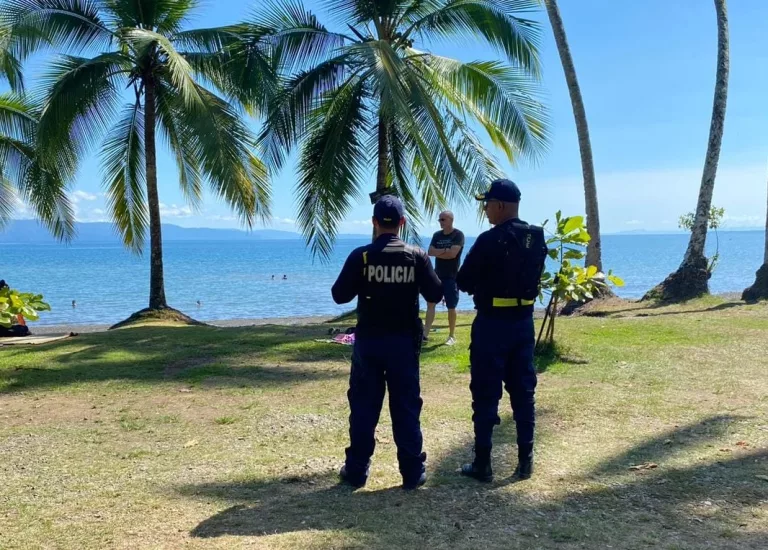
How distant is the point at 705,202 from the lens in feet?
53.4

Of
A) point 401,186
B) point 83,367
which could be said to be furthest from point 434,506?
point 401,186

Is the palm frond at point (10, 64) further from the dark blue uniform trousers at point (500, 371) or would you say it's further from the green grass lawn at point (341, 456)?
the dark blue uniform trousers at point (500, 371)

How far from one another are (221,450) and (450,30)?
10.8m

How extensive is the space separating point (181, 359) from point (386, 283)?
18.6 feet

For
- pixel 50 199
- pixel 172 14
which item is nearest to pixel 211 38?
pixel 172 14

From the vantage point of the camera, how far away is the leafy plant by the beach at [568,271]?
782 cm

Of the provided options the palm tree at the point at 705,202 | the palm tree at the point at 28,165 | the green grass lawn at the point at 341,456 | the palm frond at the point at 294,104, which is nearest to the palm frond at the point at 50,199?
the palm tree at the point at 28,165

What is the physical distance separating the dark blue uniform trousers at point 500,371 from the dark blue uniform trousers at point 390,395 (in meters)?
0.39

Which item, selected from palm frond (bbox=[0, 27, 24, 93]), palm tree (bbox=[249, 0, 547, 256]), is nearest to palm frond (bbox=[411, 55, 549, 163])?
palm tree (bbox=[249, 0, 547, 256])

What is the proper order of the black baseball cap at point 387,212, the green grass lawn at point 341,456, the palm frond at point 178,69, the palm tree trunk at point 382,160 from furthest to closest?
the palm tree trunk at point 382,160, the palm frond at point 178,69, the black baseball cap at point 387,212, the green grass lawn at point 341,456

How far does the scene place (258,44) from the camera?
13.4 metres

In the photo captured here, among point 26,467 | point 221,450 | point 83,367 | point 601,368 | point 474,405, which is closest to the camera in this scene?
point 474,405

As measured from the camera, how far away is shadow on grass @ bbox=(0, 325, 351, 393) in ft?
26.4

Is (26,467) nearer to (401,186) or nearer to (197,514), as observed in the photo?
(197,514)
